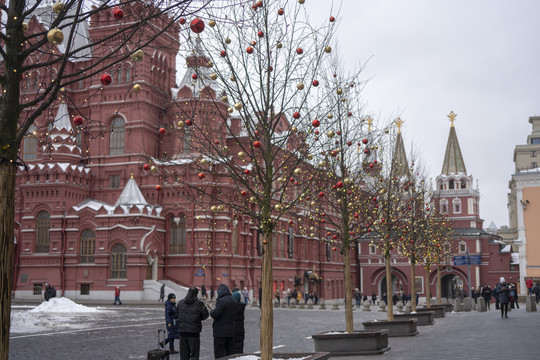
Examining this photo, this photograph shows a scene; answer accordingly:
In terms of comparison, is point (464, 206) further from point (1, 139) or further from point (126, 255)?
point (1, 139)

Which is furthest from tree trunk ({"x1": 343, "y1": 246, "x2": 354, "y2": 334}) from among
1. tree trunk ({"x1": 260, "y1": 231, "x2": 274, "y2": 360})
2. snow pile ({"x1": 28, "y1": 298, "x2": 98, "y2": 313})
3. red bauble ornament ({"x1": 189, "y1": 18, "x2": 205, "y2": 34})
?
snow pile ({"x1": 28, "y1": 298, "x2": 98, "y2": 313})

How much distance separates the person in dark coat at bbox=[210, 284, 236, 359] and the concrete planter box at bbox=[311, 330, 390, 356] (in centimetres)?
327

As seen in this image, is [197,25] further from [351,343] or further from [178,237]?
[178,237]

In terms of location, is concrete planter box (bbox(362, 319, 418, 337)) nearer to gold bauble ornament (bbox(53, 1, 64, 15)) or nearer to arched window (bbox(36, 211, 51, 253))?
gold bauble ornament (bbox(53, 1, 64, 15))

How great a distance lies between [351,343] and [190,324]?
15.3ft

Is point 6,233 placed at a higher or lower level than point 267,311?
higher

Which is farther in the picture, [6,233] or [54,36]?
[6,233]

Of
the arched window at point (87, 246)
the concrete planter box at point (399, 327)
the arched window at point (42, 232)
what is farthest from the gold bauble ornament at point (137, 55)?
the arched window at point (42, 232)

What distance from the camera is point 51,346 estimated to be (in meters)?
17.9

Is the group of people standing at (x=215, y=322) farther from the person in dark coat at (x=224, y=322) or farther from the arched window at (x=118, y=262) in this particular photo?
the arched window at (x=118, y=262)

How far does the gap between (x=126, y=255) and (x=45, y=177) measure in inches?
393

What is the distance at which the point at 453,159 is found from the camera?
87.7 meters

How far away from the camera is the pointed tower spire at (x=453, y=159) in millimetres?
87188

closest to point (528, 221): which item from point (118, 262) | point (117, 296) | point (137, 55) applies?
point (118, 262)
